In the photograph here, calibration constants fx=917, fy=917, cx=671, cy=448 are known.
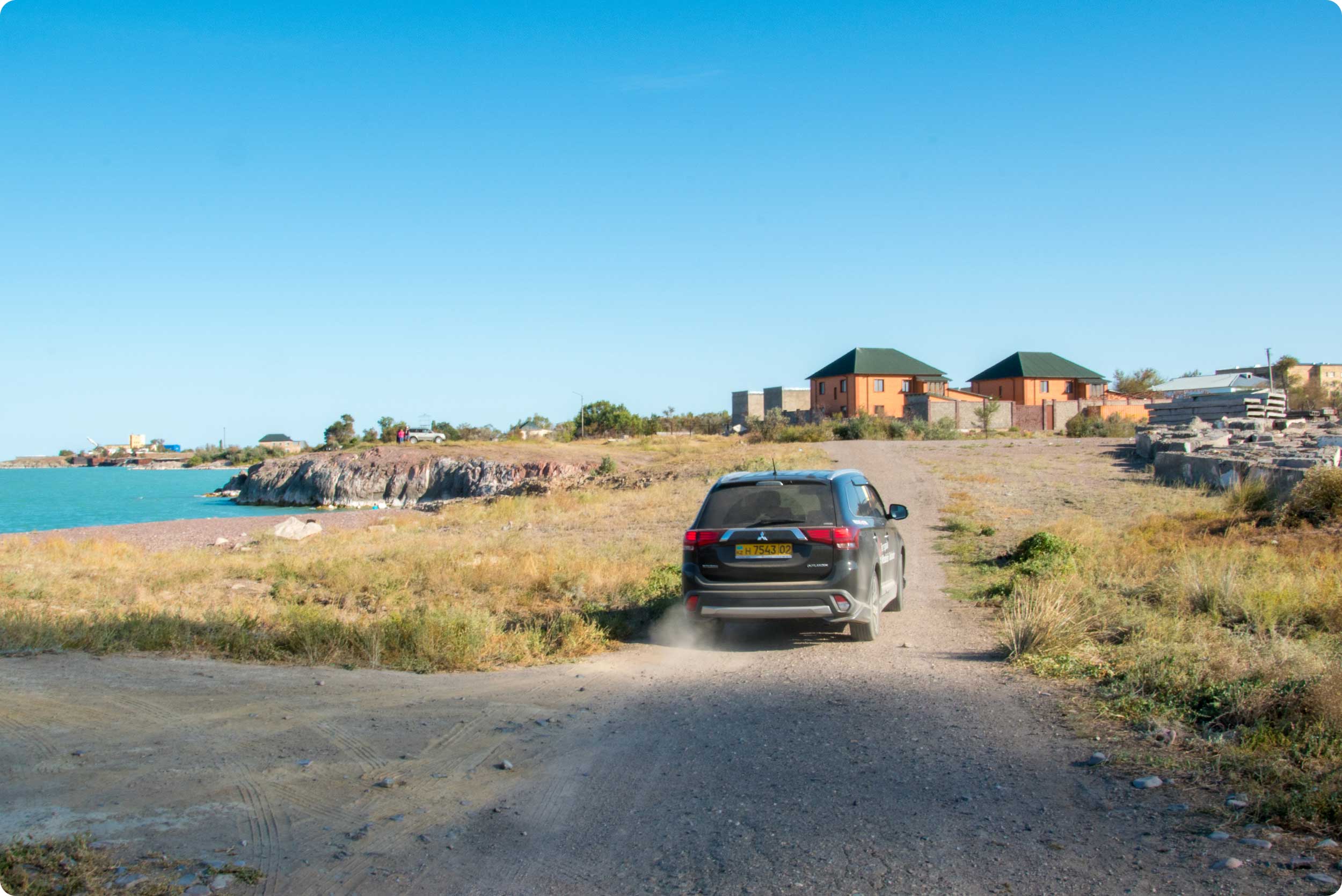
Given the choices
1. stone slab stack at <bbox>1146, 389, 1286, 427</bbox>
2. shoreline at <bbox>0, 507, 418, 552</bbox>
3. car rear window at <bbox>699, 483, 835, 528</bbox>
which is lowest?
shoreline at <bbox>0, 507, 418, 552</bbox>

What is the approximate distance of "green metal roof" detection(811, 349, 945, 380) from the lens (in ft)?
257

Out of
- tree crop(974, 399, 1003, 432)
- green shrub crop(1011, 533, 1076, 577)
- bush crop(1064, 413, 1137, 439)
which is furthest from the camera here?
tree crop(974, 399, 1003, 432)

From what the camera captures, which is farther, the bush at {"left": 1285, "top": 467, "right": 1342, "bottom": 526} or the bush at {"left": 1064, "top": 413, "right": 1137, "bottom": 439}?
the bush at {"left": 1064, "top": 413, "right": 1137, "bottom": 439}

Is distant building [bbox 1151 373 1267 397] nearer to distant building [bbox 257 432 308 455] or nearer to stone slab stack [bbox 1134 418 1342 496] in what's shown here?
stone slab stack [bbox 1134 418 1342 496]

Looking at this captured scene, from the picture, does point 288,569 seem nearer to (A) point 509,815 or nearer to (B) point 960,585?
(B) point 960,585

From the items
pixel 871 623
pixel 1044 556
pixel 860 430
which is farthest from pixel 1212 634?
pixel 860 430

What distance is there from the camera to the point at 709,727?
21.8ft

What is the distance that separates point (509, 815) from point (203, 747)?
241cm

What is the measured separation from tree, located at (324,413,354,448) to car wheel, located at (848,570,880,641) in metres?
95.4

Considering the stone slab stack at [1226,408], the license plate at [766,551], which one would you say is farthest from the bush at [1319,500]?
the stone slab stack at [1226,408]

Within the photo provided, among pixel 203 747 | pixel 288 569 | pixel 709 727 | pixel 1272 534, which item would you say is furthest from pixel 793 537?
pixel 288 569

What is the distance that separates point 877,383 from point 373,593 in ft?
222

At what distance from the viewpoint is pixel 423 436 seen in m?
96.1

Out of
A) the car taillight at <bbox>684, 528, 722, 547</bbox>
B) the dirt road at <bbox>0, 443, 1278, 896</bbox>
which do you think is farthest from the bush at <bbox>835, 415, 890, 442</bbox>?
the dirt road at <bbox>0, 443, 1278, 896</bbox>
